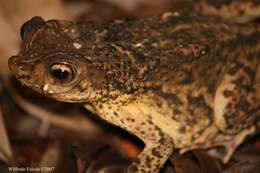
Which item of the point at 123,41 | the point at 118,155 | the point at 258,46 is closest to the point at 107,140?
the point at 118,155

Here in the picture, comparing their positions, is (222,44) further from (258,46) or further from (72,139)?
(72,139)

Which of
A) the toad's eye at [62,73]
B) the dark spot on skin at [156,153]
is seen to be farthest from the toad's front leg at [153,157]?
the toad's eye at [62,73]

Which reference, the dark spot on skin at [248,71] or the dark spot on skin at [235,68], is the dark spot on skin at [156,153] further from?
the dark spot on skin at [248,71]

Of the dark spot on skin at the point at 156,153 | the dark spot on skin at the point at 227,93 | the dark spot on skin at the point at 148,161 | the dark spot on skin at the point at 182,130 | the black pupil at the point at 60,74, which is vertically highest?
the black pupil at the point at 60,74

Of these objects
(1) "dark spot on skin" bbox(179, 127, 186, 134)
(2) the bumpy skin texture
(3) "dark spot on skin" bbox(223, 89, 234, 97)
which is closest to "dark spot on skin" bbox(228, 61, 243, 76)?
(2) the bumpy skin texture

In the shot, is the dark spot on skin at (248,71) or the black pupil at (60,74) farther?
the dark spot on skin at (248,71)

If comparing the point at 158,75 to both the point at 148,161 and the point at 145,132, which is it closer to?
the point at 145,132

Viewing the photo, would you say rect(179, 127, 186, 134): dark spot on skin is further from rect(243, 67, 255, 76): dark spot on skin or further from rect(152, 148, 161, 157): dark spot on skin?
rect(243, 67, 255, 76): dark spot on skin
